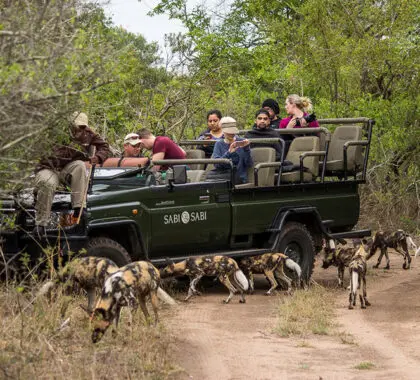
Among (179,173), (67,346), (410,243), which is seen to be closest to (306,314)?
(179,173)

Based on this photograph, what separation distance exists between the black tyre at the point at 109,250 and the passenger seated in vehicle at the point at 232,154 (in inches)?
69.6

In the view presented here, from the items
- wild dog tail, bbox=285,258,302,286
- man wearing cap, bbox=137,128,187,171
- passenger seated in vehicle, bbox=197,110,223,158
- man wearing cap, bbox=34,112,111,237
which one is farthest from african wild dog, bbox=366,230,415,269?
man wearing cap, bbox=34,112,111,237

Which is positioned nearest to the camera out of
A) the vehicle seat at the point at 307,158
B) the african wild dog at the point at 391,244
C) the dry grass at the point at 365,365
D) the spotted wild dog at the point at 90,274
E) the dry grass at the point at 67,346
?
the dry grass at the point at 67,346

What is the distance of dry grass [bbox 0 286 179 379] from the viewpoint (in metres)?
7.62

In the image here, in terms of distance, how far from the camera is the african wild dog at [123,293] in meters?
8.62

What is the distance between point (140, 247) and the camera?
37.4 feet

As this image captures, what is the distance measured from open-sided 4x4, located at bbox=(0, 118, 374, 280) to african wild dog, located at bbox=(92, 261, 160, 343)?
40.8 inches

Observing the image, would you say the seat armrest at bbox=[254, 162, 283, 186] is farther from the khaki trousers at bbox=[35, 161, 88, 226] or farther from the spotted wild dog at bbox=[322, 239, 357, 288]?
the khaki trousers at bbox=[35, 161, 88, 226]

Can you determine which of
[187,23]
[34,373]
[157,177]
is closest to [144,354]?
→ [34,373]

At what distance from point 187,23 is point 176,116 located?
766 cm

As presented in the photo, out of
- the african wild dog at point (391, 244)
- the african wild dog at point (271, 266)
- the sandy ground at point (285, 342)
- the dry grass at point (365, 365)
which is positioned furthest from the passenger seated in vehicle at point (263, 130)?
the dry grass at point (365, 365)

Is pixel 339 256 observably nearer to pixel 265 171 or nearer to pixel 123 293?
pixel 265 171

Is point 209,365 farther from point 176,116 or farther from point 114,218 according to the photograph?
point 176,116

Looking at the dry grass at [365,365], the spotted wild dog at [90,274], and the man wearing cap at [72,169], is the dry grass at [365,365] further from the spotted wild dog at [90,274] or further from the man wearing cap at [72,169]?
the man wearing cap at [72,169]
